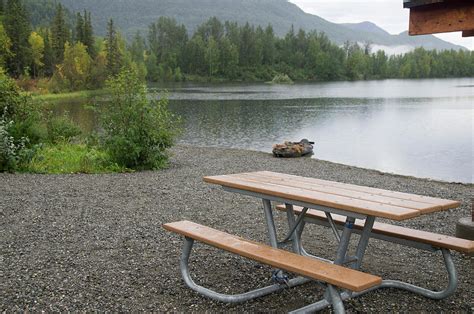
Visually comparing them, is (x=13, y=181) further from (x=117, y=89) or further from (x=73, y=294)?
(x=73, y=294)

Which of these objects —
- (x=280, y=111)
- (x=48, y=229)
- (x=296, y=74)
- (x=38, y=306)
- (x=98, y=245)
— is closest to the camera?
(x=38, y=306)

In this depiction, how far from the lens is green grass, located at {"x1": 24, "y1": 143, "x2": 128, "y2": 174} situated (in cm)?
1178

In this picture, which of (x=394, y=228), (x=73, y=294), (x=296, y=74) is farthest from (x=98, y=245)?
(x=296, y=74)

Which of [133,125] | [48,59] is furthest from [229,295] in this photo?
[48,59]

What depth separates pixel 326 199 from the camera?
12.7ft

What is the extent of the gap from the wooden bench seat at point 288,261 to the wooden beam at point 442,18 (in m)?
2.81

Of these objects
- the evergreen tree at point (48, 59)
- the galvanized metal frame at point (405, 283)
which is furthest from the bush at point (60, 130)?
the evergreen tree at point (48, 59)

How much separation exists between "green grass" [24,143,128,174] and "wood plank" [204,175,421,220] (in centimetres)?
776

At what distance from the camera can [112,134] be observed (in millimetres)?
12617

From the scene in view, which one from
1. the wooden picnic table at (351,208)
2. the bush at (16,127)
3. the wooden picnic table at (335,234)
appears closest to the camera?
the wooden picnic table at (335,234)

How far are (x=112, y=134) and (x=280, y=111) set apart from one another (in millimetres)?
31320

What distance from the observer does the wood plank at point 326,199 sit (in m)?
3.47

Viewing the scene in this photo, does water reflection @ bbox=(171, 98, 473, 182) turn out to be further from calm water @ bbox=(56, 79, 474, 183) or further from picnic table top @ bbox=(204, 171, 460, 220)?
picnic table top @ bbox=(204, 171, 460, 220)

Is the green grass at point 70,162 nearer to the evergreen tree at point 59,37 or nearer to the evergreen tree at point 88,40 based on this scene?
the evergreen tree at point 59,37
